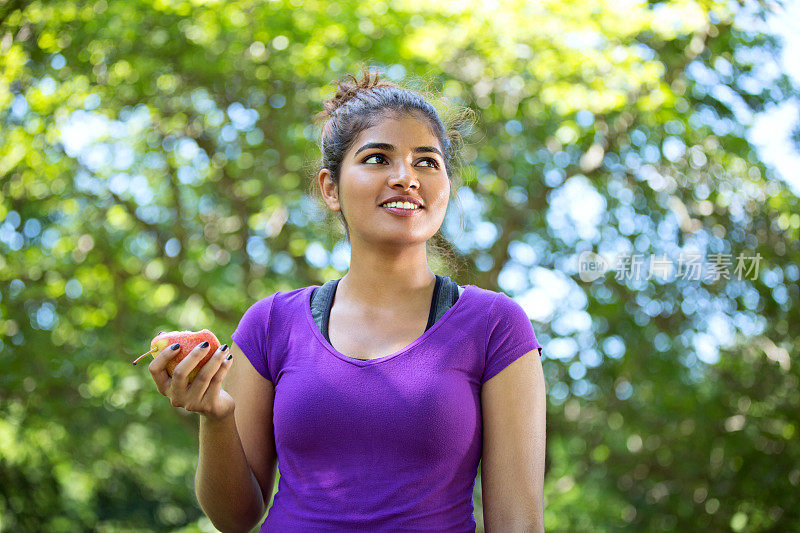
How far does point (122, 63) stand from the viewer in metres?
4.89

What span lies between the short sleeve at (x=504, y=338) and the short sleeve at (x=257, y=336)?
17.8 inches

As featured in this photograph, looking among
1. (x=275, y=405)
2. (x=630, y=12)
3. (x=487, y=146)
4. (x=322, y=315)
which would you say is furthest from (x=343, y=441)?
(x=630, y=12)

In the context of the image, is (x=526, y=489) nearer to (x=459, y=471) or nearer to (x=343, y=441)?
(x=459, y=471)

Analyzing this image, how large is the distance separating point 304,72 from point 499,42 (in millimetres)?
1176

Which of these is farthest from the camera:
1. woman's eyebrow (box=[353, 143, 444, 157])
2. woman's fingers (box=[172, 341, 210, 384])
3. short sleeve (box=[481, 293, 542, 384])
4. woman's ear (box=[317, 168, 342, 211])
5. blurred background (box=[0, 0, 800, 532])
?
blurred background (box=[0, 0, 800, 532])

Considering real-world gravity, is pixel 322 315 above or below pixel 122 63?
above

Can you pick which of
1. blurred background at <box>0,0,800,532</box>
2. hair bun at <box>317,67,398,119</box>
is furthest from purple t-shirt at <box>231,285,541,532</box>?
blurred background at <box>0,0,800,532</box>

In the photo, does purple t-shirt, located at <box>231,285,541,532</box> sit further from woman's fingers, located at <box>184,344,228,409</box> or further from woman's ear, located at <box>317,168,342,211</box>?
woman's ear, located at <box>317,168,342,211</box>

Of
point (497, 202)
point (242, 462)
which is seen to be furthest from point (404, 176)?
point (497, 202)

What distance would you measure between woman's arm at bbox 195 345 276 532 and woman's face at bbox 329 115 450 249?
0.37 meters

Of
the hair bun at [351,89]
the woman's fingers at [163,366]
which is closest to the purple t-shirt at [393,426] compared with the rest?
the woman's fingers at [163,366]

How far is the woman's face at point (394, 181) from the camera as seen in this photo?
1.59 metres

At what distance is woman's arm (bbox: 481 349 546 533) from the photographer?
1.45 metres

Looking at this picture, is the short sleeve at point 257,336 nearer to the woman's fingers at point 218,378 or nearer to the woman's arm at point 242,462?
the woman's arm at point 242,462
